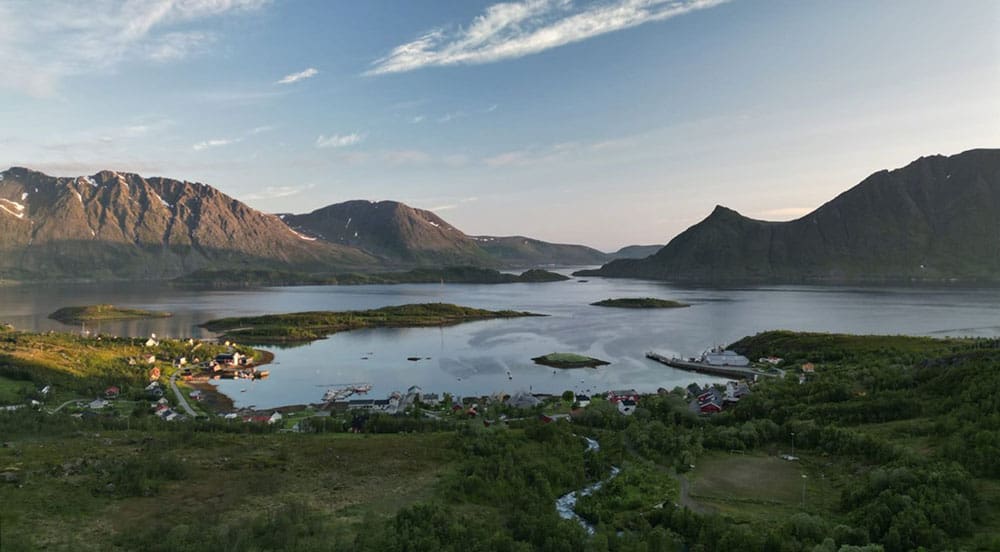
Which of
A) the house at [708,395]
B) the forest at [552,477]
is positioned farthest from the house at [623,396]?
the forest at [552,477]

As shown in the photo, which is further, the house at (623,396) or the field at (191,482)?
the house at (623,396)

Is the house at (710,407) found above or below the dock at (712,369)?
above

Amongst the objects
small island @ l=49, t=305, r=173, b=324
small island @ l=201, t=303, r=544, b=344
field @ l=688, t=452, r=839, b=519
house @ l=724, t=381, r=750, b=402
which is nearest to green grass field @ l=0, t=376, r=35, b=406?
small island @ l=201, t=303, r=544, b=344

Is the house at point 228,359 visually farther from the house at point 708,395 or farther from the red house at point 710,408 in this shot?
the red house at point 710,408

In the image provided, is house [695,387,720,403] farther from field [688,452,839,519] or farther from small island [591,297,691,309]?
small island [591,297,691,309]

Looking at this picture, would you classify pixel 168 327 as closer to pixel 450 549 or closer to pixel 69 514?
pixel 69 514

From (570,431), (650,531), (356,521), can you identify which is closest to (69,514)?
(356,521)
